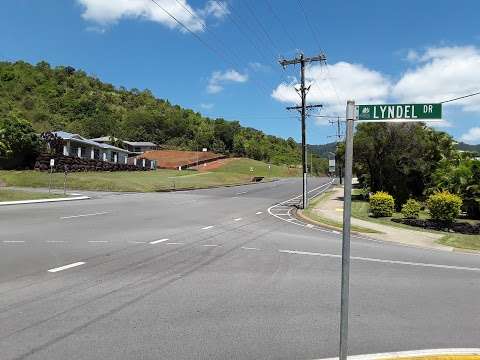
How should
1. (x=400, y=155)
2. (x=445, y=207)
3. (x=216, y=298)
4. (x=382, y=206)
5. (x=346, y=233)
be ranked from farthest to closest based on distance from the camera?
(x=400, y=155) → (x=382, y=206) → (x=445, y=207) → (x=216, y=298) → (x=346, y=233)

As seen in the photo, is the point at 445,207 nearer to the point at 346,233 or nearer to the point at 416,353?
the point at 416,353

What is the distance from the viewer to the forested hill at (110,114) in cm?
12095

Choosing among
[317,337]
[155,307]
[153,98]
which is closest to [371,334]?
[317,337]

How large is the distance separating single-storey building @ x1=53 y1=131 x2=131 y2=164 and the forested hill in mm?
22828

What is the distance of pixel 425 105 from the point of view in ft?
16.0

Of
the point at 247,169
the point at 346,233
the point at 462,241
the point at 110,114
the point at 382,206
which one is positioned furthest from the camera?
the point at 110,114

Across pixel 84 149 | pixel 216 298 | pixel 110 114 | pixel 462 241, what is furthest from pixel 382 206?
pixel 110 114

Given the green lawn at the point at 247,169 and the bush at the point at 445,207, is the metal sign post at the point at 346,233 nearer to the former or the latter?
the bush at the point at 445,207

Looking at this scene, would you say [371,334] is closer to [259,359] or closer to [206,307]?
[259,359]

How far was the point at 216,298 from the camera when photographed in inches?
339

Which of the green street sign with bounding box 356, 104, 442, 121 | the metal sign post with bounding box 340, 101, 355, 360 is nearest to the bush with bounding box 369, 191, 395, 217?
the green street sign with bounding box 356, 104, 442, 121

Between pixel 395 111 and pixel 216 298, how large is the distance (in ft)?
15.7

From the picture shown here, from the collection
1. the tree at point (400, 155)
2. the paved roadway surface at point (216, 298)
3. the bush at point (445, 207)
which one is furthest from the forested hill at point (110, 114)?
the paved roadway surface at point (216, 298)

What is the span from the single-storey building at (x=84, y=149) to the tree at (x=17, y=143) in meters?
9.93
